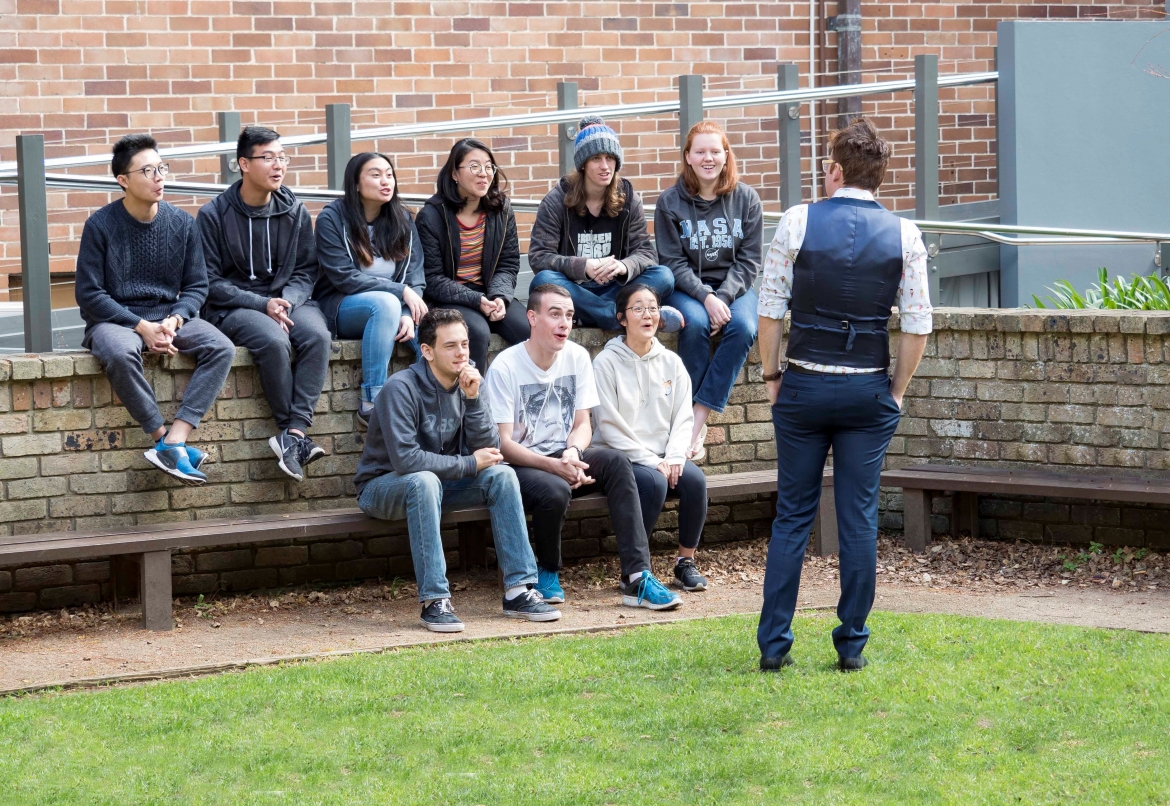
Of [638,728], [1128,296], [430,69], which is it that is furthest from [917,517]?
[430,69]

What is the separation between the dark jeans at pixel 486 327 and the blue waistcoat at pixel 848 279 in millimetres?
2212

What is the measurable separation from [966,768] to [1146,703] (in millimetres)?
833

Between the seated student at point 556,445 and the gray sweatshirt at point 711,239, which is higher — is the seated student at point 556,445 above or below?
below

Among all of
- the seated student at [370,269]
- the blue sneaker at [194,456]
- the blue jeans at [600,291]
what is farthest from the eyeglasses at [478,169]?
the blue sneaker at [194,456]

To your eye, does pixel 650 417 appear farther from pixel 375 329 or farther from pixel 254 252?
pixel 254 252

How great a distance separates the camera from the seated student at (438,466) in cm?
628

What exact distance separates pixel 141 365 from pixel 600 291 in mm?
2179

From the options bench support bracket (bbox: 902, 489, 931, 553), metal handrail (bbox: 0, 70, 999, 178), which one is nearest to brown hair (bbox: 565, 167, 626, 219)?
metal handrail (bbox: 0, 70, 999, 178)

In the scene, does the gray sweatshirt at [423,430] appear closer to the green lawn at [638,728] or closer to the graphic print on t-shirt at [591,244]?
the green lawn at [638,728]

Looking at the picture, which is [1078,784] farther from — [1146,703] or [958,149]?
[958,149]

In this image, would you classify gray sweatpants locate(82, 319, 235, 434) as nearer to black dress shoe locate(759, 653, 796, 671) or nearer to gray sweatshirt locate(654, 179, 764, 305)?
gray sweatshirt locate(654, 179, 764, 305)

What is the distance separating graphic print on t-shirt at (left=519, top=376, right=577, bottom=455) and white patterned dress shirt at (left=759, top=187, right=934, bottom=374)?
72.8 inches

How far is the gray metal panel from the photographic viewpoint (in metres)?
10.2

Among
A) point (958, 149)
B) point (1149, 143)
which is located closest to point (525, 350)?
point (958, 149)
